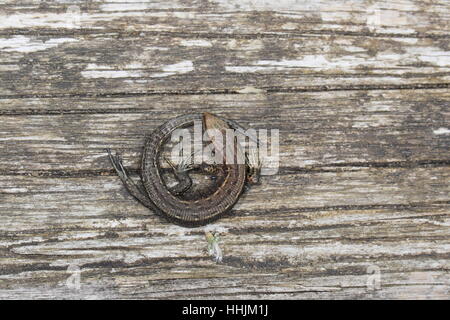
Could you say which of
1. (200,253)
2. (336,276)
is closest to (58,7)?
(200,253)

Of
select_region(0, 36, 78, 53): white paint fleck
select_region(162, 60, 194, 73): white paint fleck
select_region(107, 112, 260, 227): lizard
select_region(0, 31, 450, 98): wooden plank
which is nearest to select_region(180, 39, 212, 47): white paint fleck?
select_region(0, 31, 450, 98): wooden plank

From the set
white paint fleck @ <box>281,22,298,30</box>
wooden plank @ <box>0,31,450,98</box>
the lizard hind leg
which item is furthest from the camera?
white paint fleck @ <box>281,22,298,30</box>

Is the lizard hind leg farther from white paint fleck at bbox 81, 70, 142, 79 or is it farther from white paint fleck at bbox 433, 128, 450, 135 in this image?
white paint fleck at bbox 433, 128, 450, 135

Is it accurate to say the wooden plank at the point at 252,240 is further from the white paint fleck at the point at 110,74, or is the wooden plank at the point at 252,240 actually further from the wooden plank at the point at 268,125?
the white paint fleck at the point at 110,74

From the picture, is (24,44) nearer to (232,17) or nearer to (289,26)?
(232,17)

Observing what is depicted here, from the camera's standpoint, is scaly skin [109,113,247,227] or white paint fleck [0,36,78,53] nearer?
scaly skin [109,113,247,227]

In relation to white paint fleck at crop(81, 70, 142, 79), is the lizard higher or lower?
lower

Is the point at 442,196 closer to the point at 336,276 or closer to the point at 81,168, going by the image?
the point at 336,276
